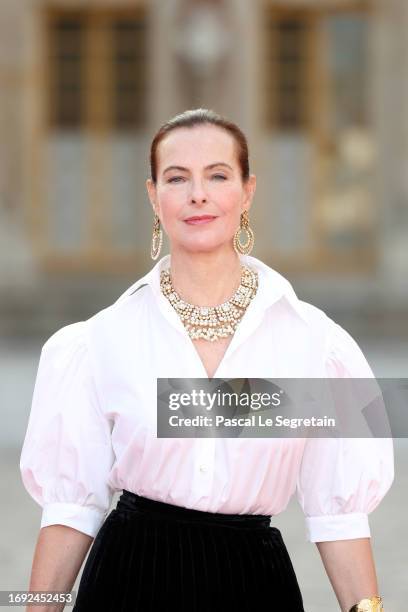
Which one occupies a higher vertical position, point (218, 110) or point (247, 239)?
point (218, 110)

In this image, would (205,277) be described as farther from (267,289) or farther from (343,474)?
(343,474)

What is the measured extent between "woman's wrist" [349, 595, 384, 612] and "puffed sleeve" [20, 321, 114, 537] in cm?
52

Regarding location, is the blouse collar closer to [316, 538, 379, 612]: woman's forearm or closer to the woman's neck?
the woman's neck

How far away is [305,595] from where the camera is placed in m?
4.75

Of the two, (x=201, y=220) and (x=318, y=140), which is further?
(x=318, y=140)

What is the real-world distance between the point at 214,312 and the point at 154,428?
28 cm

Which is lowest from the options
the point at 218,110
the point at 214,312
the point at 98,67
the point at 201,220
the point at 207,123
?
the point at 214,312

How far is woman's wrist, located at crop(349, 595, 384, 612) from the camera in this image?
2.35 m

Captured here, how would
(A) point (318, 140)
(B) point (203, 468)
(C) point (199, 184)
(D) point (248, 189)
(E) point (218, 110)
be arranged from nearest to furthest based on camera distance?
1. (B) point (203, 468)
2. (C) point (199, 184)
3. (D) point (248, 189)
4. (E) point (218, 110)
5. (A) point (318, 140)

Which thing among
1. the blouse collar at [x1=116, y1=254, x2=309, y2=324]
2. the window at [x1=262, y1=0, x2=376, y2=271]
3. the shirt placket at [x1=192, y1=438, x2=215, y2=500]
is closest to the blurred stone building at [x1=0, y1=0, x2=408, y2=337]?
the window at [x1=262, y1=0, x2=376, y2=271]

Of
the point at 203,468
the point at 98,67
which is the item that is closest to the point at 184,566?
the point at 203,468

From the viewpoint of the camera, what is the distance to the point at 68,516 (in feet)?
7.85

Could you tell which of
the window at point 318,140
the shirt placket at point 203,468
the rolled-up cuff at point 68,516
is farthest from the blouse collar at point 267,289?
the window at point 318,140

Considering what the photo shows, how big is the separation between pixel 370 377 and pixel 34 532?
A: 3.54 metres
